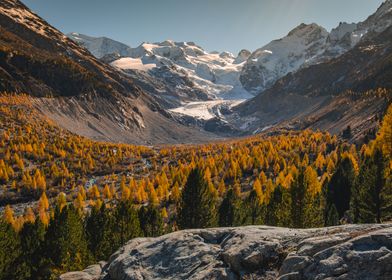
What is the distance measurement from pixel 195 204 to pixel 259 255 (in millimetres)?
48726

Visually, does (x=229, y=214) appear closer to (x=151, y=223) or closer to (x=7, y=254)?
(x=151, y=223)

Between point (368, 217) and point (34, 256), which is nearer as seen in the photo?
point (368, 217)

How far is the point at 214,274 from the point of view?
1994cm

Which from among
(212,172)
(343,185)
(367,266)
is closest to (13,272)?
(367,266)

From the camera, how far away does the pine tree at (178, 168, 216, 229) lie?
67500 mm

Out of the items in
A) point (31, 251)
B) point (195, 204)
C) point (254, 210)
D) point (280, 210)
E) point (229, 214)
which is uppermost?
point (280, 210)

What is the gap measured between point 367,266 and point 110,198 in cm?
14762

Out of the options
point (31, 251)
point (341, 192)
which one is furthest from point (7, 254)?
point (341, 192)

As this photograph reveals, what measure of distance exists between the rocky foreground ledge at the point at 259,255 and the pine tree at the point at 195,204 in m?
38.6

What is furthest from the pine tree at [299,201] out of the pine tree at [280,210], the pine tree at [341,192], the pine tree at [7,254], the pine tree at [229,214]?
the pine tree at [7,254]

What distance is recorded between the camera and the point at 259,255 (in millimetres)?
19406

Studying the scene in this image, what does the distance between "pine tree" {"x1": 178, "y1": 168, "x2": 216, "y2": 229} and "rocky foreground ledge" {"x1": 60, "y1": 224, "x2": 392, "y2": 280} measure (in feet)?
127

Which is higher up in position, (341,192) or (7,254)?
(341,192)

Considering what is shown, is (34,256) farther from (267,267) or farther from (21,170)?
(21,170)
